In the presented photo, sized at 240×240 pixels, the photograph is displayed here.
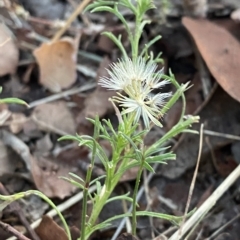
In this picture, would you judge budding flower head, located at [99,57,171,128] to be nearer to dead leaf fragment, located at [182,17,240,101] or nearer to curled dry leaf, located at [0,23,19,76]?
dead leaf fragment, located at [182,17,240,101]

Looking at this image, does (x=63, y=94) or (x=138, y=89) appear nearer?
(x=138, y=89)

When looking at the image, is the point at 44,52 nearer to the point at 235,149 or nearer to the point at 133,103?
the point at 235,149

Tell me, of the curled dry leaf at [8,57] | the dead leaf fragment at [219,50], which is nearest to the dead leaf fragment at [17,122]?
the curled dry leaf at [8,57]

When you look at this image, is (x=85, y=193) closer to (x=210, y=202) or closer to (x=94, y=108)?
(x=210, y=202)

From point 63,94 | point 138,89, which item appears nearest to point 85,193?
point 138,89

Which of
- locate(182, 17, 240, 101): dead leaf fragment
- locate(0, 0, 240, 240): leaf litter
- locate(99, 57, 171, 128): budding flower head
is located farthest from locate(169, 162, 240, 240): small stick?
locate(99, 57, 171, 128): budding flower head

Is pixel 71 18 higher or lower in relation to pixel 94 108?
higher

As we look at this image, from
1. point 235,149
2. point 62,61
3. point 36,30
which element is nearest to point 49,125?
point 62,61

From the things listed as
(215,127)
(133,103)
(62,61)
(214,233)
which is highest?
(133,103)
